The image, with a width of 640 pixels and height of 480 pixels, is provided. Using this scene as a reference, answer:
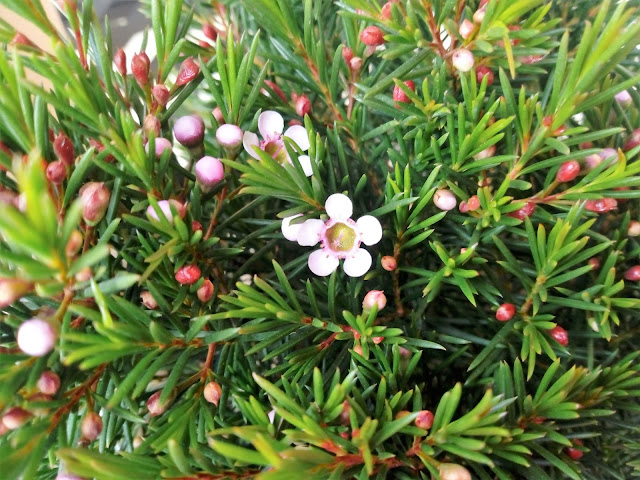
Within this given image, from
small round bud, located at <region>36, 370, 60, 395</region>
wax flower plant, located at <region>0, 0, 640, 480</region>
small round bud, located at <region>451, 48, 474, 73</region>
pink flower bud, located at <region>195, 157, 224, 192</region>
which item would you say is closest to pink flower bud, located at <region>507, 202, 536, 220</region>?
wax flower plant, located at <region>0, 0, 640, 480</region>

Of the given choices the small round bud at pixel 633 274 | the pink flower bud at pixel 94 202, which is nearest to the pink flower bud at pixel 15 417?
the pink flower bud at pixel 94 202

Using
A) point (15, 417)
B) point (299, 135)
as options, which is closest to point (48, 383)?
point (15, 417)

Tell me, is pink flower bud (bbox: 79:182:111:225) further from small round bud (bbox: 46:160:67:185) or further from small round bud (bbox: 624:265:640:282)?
small round bud (bbox: 624:265:640:282)

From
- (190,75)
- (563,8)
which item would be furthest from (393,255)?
(563,8)

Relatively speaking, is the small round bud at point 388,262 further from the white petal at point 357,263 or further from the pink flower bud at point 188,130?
the pink flower bud at point 188,130

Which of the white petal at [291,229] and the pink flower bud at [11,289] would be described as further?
the white petal at [291,229]
